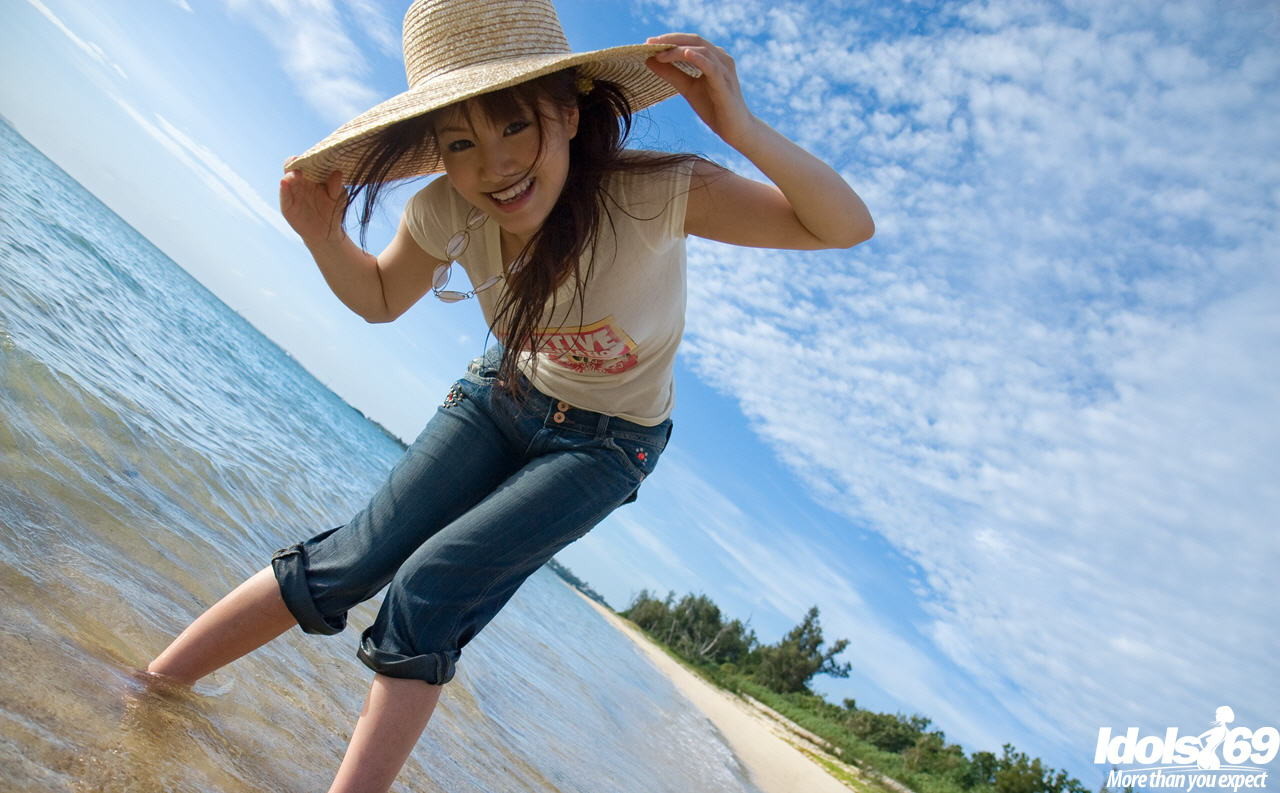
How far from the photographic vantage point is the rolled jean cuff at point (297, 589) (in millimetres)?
2160

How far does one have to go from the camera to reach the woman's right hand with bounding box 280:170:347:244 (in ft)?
7.29

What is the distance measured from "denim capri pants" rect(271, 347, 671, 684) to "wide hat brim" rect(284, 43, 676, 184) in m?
0.65

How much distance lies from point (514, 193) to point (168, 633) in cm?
183

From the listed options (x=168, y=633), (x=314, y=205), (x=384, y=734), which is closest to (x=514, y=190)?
(x=314, y=205)

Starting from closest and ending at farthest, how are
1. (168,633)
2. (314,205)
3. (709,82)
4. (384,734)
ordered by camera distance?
(384,734) → (709,82) → (314,205) → (168,633)

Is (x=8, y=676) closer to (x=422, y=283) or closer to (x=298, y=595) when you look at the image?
(x=298, y=595)

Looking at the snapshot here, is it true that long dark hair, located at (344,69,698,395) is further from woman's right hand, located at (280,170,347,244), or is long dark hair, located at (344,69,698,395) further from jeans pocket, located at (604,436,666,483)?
jeans pocket, located at (604,436,666,483)

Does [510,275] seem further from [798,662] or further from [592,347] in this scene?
[798,662]

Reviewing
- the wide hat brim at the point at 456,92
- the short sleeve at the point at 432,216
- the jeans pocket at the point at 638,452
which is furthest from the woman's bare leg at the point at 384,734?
the wide hat brim at the point at 456,92

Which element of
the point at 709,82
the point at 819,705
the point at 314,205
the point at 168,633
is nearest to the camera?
the point at 709,82

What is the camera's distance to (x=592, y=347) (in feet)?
7.34

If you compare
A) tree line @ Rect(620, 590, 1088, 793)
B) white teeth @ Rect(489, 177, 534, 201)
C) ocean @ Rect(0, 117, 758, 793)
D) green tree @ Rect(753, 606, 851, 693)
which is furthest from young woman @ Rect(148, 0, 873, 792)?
green tree @ Rect(753, 606, 851, 693)

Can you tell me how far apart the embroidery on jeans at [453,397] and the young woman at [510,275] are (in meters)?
0.02

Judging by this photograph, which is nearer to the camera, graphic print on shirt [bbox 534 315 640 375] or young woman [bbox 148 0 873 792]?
young woman [bbox 148 0 873 792]
